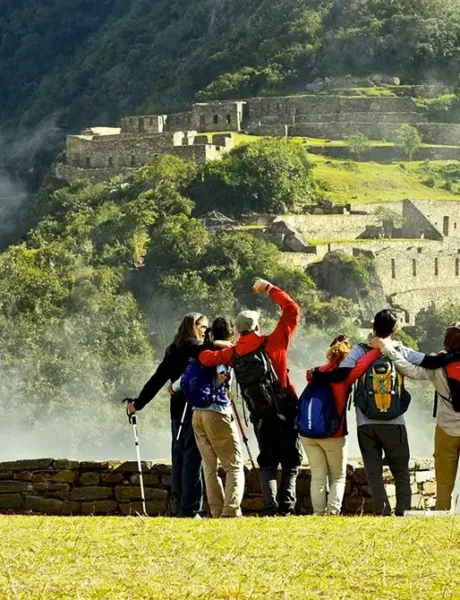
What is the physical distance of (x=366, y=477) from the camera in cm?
2206

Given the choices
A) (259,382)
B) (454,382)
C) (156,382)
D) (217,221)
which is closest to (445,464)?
(454,382)

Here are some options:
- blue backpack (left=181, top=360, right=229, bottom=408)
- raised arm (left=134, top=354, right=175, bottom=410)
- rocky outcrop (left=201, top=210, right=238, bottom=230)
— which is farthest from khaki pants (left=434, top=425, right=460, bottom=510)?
rocky outcrop (left=201, top=210, right=238, bottom=230)

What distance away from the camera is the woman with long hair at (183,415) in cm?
2170

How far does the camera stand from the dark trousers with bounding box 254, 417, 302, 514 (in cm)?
2128

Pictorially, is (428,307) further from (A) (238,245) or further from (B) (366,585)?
(B) (366,585)

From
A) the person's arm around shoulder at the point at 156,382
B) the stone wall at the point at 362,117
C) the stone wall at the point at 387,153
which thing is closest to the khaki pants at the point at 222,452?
the person's arm around shoulder at the point at 156,382

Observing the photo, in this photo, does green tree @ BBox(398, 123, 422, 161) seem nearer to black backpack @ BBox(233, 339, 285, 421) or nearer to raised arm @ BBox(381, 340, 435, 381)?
black backpack @ BBox(233, 339, 285, 421)

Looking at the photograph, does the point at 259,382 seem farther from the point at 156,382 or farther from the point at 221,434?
the point at 156,382

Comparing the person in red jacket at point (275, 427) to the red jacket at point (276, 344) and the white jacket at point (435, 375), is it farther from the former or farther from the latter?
the white jacket at point (435, 375)

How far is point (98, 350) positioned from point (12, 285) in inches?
274

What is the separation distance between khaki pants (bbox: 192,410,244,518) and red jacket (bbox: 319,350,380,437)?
101 cm

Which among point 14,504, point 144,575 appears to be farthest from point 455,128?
point 144,575

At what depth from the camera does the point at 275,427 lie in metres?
21.3

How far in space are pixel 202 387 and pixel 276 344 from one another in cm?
85
